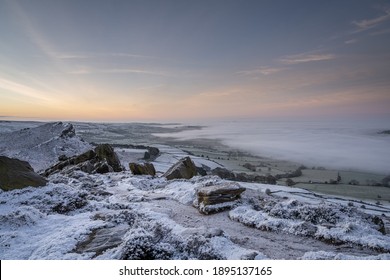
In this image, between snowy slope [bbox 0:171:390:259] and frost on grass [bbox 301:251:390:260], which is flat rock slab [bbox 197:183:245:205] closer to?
snowy slope [bbox 0:171:390:259]

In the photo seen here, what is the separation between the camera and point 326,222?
12242mm

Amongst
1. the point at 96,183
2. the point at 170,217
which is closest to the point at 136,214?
Result: the point at 170,217

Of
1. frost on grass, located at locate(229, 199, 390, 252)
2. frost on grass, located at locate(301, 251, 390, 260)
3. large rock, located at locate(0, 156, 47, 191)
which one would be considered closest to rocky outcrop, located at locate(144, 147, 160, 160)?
large rock, located at locate(0, 156, 47, 191)

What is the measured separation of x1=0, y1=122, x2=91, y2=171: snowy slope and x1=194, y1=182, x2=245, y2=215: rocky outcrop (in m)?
36.5

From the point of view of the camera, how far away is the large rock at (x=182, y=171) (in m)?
23.8

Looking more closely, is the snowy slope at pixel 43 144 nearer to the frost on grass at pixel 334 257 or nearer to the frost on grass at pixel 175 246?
the frost on grass at pixel 175 246

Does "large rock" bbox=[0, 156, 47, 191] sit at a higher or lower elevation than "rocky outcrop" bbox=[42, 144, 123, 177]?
higher

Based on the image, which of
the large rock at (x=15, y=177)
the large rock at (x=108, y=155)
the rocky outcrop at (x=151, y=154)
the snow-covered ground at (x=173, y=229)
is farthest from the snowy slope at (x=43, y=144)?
the snow-covered ground at (x=173, y=229)

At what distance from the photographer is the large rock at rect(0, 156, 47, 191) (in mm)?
15312

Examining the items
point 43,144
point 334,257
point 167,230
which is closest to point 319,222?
point 334,257

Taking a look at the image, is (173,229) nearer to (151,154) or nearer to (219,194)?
(219,194)

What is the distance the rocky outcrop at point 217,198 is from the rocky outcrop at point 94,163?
17895mm
